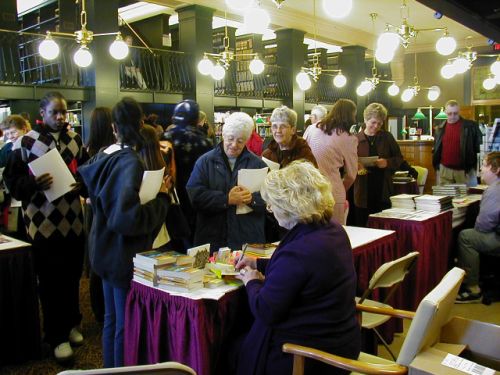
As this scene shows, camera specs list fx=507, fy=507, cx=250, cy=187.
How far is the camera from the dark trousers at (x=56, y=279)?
10.2 ft

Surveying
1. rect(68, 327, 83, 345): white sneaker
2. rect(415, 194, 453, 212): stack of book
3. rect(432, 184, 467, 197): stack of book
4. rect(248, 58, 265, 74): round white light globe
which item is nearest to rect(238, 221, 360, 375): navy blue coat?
rect(68, 327, 83, 345): white sneaker

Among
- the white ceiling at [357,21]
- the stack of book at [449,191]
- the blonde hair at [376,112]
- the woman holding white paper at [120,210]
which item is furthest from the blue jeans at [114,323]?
the white ceiling at [357,21]

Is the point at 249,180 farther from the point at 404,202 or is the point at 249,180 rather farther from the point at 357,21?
the point at 357,21

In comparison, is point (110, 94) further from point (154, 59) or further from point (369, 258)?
point (369, 258)

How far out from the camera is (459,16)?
3154mm

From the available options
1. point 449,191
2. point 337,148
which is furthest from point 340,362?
point 449,191

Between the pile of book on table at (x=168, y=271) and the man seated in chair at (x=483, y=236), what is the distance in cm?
309

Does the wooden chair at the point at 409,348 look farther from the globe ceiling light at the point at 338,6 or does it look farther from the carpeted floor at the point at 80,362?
the globe ceiling light at the point at 338,6

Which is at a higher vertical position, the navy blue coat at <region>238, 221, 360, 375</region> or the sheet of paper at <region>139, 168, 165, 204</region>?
the sheet of paper at <region>139, 168, 165, 204</region>

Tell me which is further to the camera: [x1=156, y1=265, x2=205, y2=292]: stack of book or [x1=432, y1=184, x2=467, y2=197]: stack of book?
[x1=432, y1=184, x2=467, y2=197]: stack of book

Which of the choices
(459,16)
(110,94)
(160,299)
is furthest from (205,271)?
(110,94)

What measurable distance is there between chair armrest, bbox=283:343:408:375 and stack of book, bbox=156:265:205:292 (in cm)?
50

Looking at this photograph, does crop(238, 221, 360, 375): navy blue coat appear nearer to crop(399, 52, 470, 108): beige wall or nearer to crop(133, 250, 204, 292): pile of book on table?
crop(133, 250, 204, 292): pile of book on table

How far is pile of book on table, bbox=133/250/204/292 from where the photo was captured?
2191 millimetres
